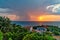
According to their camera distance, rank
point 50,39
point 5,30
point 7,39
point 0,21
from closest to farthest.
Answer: point 50,39
point 7,39
point 5,30
point 0,21

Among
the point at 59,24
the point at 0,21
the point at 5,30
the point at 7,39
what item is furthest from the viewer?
the point at 59,24

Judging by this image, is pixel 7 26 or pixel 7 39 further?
pixel 7 26

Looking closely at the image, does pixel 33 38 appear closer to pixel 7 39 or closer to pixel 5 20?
pixel 7 39

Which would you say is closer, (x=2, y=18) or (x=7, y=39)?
(x=7, y=39)

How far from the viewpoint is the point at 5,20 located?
19062 millimetres

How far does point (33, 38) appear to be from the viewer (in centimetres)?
1266

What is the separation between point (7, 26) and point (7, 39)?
418 cm

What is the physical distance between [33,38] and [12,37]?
2.74 m

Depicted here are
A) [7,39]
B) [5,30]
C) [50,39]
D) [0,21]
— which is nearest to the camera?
[50,39]

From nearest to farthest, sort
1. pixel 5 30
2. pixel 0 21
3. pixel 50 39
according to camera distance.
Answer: pixel 50 39
pixel 5 30
pixel 0 21

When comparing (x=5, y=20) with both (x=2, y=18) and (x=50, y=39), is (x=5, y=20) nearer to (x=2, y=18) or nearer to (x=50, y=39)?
(x=2, y=18)

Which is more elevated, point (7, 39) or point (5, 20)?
point (5, 20)

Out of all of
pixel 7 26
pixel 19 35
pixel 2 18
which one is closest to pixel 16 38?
pixel 19 35

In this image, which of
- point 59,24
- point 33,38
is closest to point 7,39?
point 33,38
